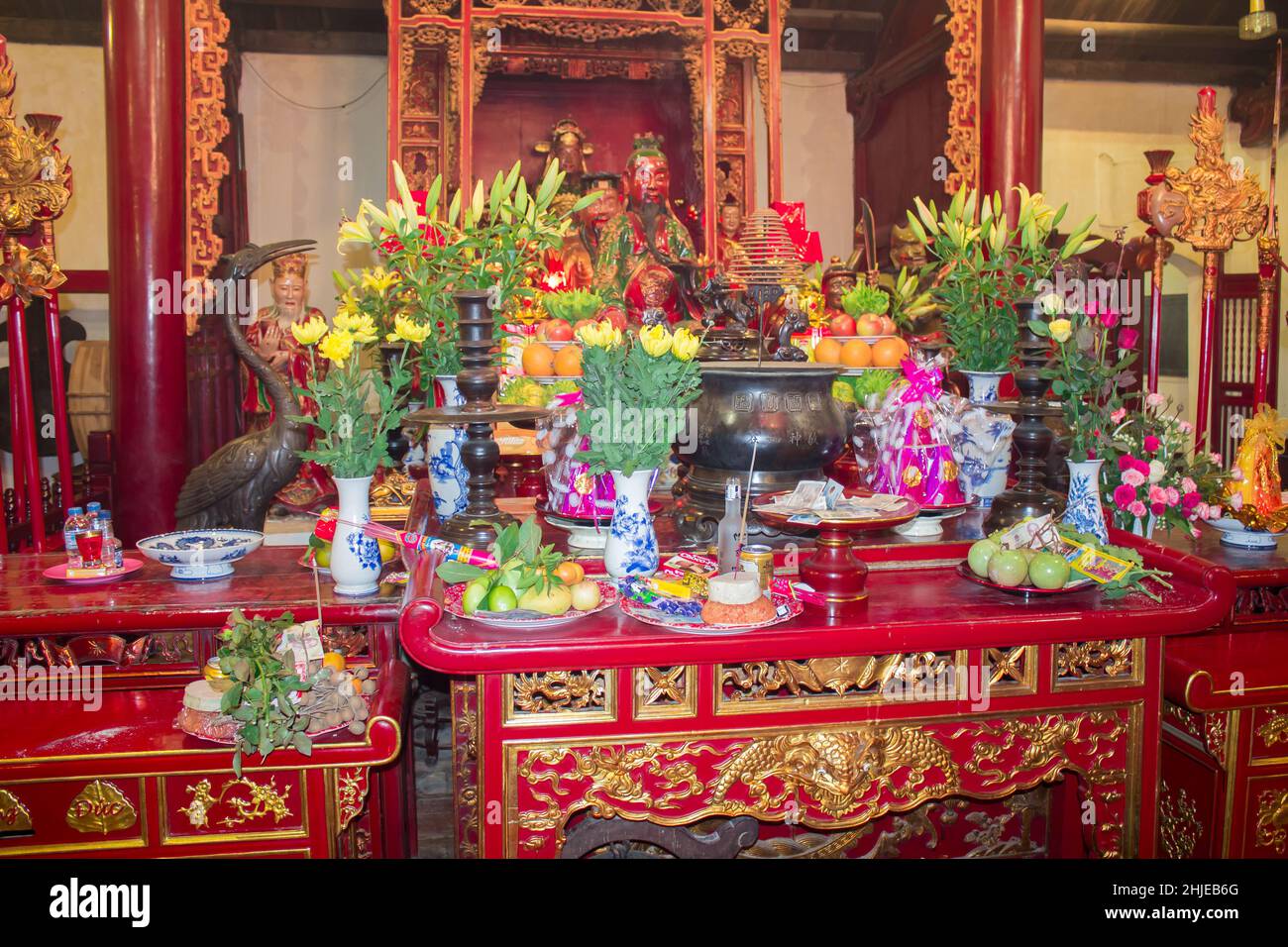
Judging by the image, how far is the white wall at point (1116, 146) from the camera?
753 cm

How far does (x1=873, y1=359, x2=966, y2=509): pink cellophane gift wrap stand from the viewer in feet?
7.18

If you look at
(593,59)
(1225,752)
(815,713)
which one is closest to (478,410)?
(815,713)

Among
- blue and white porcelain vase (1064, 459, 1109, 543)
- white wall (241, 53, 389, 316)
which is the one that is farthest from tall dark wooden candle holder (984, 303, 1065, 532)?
white wall (241, 53, 389, 316)

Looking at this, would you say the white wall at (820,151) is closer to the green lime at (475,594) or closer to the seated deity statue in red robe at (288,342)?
the seated deity statue in red robe at (288,342)

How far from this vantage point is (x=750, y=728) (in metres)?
1.69

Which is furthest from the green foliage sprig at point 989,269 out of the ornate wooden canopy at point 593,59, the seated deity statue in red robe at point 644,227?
the ornate wooden canopy at point 593,59

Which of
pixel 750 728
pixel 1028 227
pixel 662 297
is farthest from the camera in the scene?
pixel 662 297

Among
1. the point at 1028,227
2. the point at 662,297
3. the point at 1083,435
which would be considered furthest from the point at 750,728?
the point at 662,297

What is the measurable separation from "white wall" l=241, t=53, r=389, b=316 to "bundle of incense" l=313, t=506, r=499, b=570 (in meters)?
4.97

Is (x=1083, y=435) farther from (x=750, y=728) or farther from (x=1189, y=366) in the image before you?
(x=1189, y=366)

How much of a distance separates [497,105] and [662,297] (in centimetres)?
355

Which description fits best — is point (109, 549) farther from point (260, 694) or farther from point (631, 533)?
point (631, 533)

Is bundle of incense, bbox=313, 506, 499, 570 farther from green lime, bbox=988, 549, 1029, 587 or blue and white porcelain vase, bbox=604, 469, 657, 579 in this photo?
green lime, bbox=988, 549, 1029, 587

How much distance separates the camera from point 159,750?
1746mm
